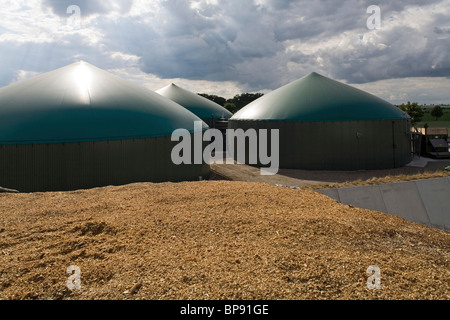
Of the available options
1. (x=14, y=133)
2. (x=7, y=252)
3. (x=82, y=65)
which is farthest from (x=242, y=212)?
(x=82, y=65)

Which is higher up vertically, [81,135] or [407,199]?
[81,135]

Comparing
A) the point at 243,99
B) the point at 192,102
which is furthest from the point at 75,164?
the point at 243,99

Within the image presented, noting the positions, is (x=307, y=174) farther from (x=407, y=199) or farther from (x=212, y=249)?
(x=212, y=249)

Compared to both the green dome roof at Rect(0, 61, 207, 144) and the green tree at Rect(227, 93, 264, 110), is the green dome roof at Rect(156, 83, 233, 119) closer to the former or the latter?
the green dome roof at Rect(0, 61, 207, 144)

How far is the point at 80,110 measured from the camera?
1683 centimetres

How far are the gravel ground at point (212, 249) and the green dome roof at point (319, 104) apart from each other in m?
16.0

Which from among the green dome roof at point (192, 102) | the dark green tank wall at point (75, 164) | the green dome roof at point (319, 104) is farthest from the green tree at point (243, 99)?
the dark green tank wall at point (75, 164)

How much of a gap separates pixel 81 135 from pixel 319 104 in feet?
57.8

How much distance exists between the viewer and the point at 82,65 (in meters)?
20.9

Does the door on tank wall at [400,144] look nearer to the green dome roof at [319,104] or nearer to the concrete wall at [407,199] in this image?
the green dome roof at [319,104]

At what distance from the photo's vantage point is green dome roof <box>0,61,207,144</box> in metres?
15.7

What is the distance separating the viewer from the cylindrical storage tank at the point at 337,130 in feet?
80.8

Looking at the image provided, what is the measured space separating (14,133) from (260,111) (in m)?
18.2
